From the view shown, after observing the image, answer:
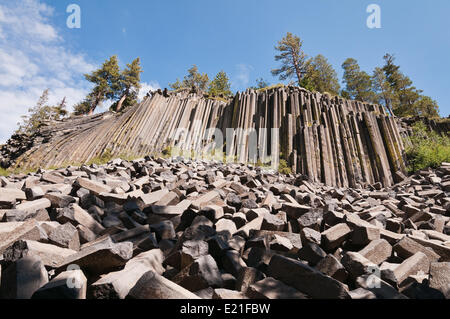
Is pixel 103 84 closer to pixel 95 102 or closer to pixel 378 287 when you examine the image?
pixel 95 102

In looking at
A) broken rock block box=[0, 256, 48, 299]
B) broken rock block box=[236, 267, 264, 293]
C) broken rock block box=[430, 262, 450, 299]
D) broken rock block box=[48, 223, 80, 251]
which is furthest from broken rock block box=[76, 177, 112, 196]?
broken rock block box=[430, 262, 450, 299]

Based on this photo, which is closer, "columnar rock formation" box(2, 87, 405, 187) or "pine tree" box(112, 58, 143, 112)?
"columnar rock formation" box(2, 87, 405, 187)

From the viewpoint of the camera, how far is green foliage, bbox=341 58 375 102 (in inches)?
1284

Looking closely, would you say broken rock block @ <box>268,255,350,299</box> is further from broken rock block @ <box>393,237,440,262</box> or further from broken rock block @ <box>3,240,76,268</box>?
broken rock block @ <box>3,240,76,268</box>

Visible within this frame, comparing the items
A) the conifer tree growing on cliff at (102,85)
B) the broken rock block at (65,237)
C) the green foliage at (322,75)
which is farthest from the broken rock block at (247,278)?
the conifer tree growing on cliff at (102,85)

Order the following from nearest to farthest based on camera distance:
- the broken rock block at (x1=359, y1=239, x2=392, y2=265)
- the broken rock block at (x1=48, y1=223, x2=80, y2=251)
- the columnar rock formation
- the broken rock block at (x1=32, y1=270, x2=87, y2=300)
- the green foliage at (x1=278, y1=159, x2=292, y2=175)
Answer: the broken rock block at (x1=32, y1=270, x2=87, y2=300) → the broken rock block at (x1=48, y1=223, x2=80, y2=251) → the broken rock block at (x1=359, y1=239, x2=392, y2=265) → the green foliage at (x1=278, y1=159, x2=292, y2=175) → the columnar rock formation

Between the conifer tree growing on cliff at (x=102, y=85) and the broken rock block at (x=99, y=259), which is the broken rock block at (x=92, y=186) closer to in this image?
the broken rock block at (x=99, y=259)

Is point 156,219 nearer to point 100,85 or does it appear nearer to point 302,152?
point 302,152

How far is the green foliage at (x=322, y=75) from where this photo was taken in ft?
99.7

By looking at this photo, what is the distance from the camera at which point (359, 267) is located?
1.73 m

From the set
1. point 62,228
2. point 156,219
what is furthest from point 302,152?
point 62,228

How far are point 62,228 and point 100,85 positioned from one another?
128ft

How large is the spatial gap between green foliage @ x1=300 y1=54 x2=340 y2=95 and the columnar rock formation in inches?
700

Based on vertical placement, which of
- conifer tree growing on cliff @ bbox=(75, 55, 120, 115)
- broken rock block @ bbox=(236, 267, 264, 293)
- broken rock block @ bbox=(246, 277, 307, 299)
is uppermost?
conifer tree growing on cliff @ bbox=(75, 55, 120, 115)
